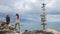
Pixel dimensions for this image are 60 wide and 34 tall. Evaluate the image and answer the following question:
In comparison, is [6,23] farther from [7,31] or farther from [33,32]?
[33,32]

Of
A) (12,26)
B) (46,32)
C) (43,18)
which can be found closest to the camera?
(46,32)

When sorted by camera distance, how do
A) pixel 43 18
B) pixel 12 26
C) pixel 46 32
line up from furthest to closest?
pixel 43 18
pixel 12 26
pixel 46 32

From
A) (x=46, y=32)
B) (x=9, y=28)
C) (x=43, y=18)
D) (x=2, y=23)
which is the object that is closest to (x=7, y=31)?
(x=9, y=28)

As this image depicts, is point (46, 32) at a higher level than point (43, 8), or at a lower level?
lower

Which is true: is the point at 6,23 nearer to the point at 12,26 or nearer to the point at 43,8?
the point at 12,26

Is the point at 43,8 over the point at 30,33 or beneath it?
over

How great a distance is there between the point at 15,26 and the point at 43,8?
773 cm

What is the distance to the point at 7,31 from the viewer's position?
22266 millimetres

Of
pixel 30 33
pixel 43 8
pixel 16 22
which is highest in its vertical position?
pixel 43 8

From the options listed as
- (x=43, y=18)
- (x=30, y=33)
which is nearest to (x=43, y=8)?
(x=43, y=18)

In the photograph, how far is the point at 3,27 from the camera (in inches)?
905

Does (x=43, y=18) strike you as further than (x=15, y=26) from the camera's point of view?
Yes

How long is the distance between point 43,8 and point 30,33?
7.66m

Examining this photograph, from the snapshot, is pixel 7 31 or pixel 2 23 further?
pixel 2 23
